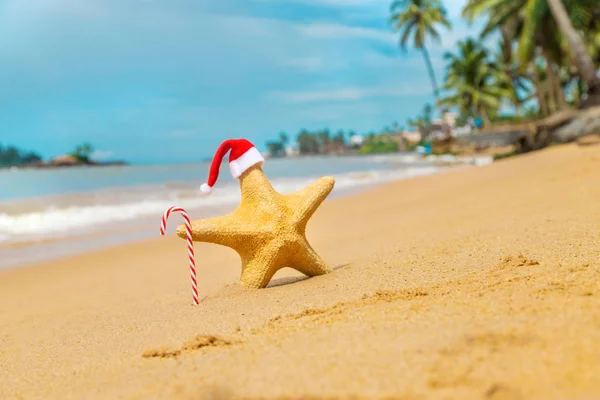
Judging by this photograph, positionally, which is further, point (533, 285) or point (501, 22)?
point (501, 22)

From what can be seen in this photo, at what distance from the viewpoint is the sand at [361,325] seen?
1.99 meters

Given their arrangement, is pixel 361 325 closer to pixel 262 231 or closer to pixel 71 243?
pixel 262 231

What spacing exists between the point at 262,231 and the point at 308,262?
0.55 metres

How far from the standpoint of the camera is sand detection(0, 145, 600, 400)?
1.99m

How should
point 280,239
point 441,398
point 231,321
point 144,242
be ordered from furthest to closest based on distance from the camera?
point 144,242
point 280,239
point 231,321
point 441,398

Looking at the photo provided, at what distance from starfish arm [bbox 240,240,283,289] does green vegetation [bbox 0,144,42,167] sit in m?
185

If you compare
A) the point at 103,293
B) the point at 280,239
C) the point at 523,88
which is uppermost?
the point at 523,88

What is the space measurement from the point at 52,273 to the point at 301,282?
508 centimetres

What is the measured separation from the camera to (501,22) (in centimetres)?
3070

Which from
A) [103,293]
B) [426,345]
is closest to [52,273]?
[103,293]

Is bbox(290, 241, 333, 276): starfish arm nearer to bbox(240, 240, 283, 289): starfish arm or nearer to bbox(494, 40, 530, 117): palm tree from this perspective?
bbox(240, 240, 283, 289): starfish arm

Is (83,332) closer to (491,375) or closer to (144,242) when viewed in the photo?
(491,375)

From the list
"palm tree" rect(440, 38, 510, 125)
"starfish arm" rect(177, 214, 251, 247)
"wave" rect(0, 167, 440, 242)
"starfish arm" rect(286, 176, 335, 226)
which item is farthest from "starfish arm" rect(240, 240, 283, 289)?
"palm tree" rect(440, 38, 510, 125)

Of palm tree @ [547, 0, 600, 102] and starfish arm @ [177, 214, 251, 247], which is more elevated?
palm tree @ [547, 0, 600, 102]
